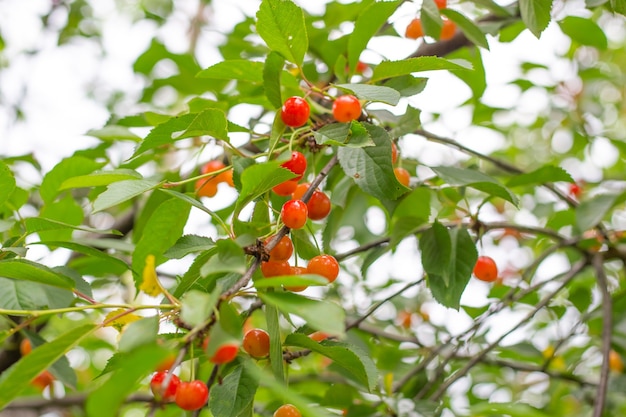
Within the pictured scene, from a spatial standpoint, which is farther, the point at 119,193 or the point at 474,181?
the point at 474,181

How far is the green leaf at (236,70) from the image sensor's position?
3.80 feet

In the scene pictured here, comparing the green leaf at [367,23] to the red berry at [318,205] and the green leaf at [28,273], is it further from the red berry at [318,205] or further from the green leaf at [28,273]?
the green leaf at [28,273]

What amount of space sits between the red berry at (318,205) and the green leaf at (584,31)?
3.71ft

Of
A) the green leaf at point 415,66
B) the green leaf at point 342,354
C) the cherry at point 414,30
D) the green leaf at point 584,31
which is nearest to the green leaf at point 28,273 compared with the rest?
the green leaf at point 342,354

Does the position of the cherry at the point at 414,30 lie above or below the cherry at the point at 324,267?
above

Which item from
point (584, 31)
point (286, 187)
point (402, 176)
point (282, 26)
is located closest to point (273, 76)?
point (282, 26)

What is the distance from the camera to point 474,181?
1.26 metres

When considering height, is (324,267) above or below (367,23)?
below

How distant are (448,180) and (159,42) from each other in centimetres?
113

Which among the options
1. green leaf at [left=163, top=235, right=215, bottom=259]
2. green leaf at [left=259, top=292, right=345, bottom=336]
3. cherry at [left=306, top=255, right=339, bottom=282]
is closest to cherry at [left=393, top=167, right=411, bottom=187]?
cherry at [left=306, top=255, right=339, bottom=282]

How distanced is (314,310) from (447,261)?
629mm

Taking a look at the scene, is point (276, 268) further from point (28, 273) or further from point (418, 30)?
point (418, 30)

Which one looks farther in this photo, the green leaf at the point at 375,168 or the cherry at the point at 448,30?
the cherry at the point at 448,30

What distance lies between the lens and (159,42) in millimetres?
1975
